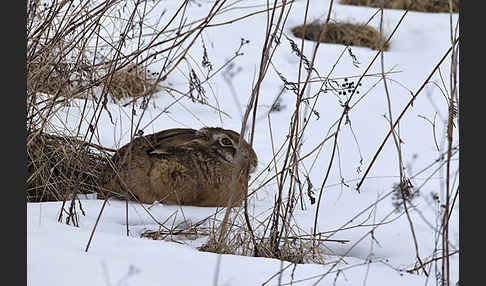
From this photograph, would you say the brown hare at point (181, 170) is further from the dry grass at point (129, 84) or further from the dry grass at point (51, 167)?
the dry grass at point (129, 84)

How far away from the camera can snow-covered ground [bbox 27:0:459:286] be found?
224cm

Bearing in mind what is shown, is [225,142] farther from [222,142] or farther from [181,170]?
[181,170]

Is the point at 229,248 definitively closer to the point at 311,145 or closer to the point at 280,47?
the point at 311,145

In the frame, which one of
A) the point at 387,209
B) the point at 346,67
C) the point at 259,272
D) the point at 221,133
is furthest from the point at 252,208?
the point at 346,67

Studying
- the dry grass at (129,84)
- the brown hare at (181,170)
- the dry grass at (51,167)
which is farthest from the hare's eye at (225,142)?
the dry grass at (129,84)

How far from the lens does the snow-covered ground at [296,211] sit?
2.24m

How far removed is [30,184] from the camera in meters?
3.26

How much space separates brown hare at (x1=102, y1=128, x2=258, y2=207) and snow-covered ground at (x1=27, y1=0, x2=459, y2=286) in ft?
0.29

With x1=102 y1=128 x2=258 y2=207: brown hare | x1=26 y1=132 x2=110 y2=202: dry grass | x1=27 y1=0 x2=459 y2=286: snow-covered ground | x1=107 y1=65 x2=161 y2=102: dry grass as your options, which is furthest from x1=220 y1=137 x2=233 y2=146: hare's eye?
x1=107 y1=65 x2=161 y2=102: dry grass

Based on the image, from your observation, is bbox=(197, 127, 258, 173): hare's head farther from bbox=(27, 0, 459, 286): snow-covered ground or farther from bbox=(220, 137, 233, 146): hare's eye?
bbox=(27, 0, 459, 286): snow-covered ground

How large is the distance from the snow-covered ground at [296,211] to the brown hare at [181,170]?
0.29 ft

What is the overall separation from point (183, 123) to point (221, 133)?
2.88 ft

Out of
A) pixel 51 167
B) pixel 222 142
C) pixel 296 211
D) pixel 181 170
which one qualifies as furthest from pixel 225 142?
pixel 51 167

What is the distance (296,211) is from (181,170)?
59 cm
